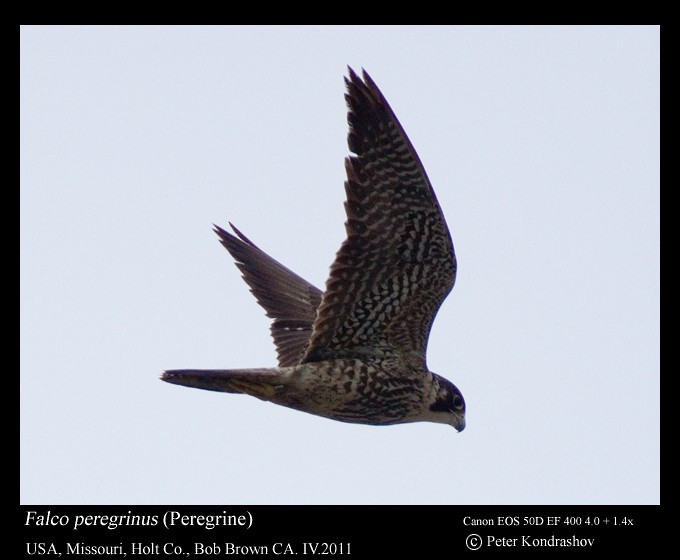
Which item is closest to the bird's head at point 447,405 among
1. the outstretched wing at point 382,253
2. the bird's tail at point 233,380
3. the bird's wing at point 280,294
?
the outstretched wing at point 382,253

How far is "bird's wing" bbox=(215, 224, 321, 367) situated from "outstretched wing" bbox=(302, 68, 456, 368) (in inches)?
61.1

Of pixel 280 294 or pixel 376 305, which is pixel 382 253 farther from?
pixel 280 294

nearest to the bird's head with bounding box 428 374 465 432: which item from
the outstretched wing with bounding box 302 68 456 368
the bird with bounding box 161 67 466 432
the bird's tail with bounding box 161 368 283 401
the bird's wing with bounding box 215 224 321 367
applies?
the bird with bounding box 161 67 466 432

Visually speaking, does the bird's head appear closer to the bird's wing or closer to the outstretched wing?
the outstretched wing

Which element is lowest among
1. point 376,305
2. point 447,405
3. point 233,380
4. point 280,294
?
point 447,405

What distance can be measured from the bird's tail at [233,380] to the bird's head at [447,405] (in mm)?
1446

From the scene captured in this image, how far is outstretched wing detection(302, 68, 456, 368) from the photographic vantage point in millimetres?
7863

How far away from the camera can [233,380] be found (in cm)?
840

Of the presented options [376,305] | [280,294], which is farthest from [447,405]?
[280,294]

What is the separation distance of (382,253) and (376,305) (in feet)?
1.73

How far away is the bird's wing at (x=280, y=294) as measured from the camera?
10.3 m

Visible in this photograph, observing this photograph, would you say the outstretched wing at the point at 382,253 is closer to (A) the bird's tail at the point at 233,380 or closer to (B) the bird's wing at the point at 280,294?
(A) the bird's tail at the point at 233,380
